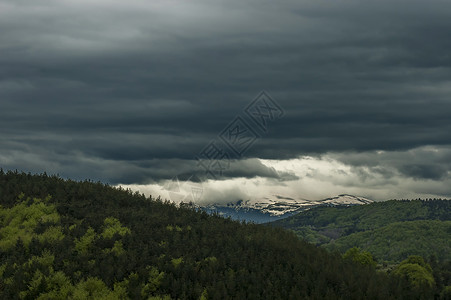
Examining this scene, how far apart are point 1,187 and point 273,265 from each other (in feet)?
118

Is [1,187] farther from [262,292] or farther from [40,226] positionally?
[262,292]

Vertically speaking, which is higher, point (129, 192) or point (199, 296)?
point (129, 192)

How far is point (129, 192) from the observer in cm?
6975

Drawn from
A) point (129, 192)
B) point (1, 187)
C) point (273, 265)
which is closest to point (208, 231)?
point (273, 265)

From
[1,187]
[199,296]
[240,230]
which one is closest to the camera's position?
[199,296]

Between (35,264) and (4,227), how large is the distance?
12.4 meters

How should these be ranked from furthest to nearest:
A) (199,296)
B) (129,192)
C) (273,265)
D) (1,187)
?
(129,192) → (1,187) → (273,265) → (199,296)

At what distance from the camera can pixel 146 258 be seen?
4253cm

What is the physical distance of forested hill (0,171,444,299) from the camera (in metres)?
38.0

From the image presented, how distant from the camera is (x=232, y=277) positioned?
1590 inches

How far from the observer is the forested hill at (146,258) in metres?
38.0

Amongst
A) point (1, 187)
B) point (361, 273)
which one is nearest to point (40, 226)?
point (1, 187)

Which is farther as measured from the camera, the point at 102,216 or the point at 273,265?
the point at 102,216

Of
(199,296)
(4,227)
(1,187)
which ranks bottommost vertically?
(199,296)
